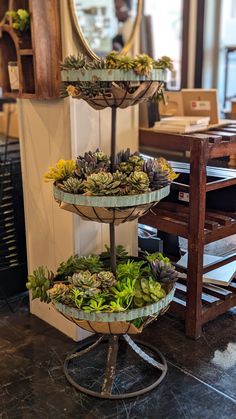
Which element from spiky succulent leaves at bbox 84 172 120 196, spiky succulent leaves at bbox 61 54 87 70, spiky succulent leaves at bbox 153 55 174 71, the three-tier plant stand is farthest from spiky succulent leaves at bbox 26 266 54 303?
spiky succulent leaves at bbox 153 55 174 71

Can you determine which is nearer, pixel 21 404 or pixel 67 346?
pixel 21 404

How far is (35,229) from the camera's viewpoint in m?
2.34

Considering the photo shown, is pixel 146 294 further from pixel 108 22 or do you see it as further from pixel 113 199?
pixel 108 22

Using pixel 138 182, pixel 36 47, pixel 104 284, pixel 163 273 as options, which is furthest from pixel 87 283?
pixel 36 47

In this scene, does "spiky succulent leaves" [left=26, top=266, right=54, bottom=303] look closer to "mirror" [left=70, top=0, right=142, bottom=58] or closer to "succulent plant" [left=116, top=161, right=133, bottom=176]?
"succulent plant" [left=116, top=161, right=133, bottom=176]

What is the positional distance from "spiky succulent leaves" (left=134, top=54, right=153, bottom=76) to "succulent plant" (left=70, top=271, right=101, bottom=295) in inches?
29.4

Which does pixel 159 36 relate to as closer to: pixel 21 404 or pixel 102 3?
pixel 102 3

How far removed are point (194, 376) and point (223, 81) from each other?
296cm

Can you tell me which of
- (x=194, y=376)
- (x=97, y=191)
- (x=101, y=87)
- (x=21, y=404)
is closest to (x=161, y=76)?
(x=101, y=87)

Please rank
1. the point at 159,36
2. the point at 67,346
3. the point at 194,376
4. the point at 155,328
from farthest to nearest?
the point at 159,36
the point at 155,328
the point at 67,346
the point at 194,376

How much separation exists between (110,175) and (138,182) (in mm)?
100

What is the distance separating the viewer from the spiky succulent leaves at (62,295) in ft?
5.64

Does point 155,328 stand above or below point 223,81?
below

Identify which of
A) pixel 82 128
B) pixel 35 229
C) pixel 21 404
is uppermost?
pixel 82 128
